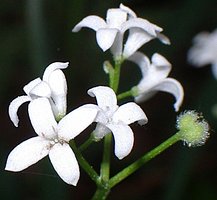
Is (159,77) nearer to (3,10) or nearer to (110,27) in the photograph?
(110,27)

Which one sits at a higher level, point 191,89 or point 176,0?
point 176,0

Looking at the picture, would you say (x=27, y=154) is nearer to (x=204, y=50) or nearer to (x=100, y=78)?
(x=100, y=78)

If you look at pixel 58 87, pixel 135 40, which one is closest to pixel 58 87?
pixel 58 87

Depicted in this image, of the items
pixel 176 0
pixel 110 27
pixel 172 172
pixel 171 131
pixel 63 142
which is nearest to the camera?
pixel 63 142

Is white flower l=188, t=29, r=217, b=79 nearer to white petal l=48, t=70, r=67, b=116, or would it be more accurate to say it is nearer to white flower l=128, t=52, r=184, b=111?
white flower l=128, t=52, r=184, b=111

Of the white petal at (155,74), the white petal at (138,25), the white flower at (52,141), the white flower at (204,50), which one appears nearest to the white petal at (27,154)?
the white flower at (52,141)

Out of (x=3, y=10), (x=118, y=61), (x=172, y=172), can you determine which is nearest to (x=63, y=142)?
(x=118, y=61)

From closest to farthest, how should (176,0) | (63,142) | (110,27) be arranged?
(63,142) < (110,27) < (176,0)

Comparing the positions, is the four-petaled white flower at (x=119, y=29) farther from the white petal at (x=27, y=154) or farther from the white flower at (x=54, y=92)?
the white petal at (x=27, y=154)
